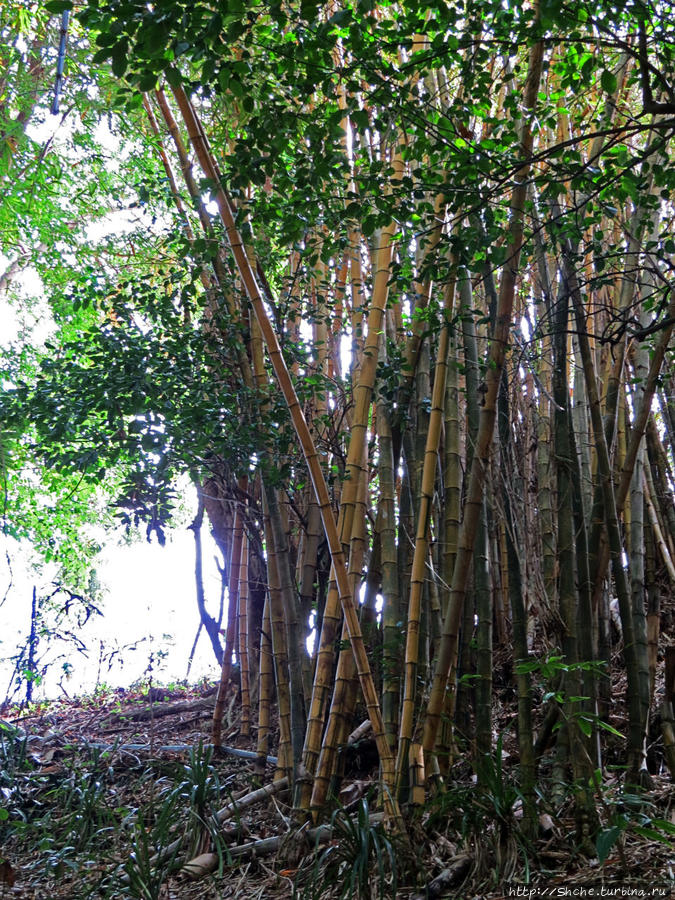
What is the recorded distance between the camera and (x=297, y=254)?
153 inches

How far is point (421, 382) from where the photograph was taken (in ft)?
9.57

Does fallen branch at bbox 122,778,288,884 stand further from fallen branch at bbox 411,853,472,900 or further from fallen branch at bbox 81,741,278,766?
fallen branch at bbox 411,853,472,900

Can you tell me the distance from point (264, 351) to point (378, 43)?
1.59m

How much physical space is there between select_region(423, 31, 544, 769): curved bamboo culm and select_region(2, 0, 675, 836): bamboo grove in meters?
0.01

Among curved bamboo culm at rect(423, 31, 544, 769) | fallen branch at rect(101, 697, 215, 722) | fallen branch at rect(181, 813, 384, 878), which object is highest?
curved bamboo culm at rect(423, 31, 544, 769)

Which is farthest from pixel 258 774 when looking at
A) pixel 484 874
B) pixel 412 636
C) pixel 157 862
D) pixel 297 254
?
pixel 297 254

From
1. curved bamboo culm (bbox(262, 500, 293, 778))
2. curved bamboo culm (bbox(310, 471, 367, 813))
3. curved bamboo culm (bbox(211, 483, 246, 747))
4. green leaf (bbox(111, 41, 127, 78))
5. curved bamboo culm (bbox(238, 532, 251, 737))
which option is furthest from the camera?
curved bamboo culm (bbox(238, 532, 251, 737))

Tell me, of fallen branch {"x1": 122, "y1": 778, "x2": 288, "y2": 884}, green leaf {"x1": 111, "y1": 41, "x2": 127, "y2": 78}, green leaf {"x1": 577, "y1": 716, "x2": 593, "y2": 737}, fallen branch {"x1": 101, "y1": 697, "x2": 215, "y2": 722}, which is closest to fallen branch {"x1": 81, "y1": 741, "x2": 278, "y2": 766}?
fallen branch {"x1": 122, "y1": 778, "x2": 288, "y2": 884}

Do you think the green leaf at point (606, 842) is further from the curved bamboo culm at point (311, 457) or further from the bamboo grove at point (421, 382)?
the curved bamboo culm at point (311, 457)

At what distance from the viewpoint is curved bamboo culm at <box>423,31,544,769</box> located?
6.80 ft

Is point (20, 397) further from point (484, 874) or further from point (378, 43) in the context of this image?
point (484, 874)

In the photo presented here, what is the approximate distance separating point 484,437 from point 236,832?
65.3 inches

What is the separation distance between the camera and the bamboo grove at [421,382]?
6.00 ft

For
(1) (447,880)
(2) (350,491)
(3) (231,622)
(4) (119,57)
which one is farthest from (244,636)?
(4) (119,57)
